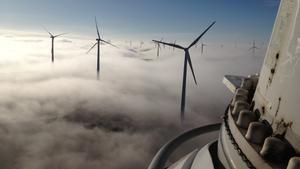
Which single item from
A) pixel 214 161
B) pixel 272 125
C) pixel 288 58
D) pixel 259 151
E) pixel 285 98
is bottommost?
pixel 214 161

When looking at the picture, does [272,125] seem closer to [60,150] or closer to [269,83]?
[269,83]

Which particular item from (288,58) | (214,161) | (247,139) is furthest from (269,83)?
(214,161)

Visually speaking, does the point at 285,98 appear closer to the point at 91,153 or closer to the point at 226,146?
the point at 226,146

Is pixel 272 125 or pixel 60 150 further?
pixel 60 150

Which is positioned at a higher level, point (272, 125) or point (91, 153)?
point (272, 125)

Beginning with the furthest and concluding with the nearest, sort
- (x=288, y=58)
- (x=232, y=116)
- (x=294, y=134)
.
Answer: (x=232, y=116)
(x=288, y=58)
(x=294, y=134)

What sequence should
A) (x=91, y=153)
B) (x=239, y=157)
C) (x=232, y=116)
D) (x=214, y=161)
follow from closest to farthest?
1. (x=239, y=157)
2. (x=232, y=116)
3. (x=214, y=161)
4. (x=91, y=153)

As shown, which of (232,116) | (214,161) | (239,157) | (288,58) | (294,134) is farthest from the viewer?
(214,161)

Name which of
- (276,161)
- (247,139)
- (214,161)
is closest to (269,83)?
(247,139)

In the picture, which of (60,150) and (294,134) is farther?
(60,150)
